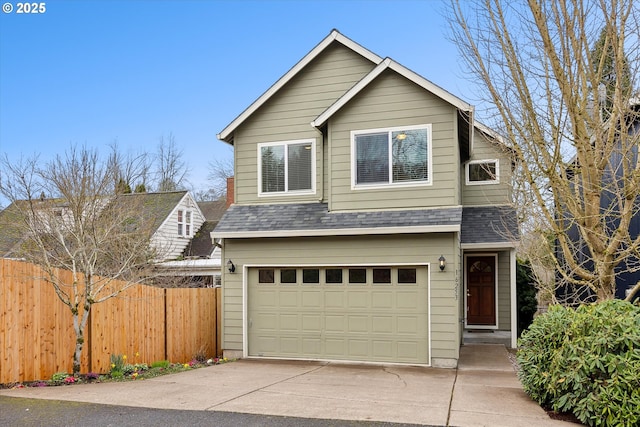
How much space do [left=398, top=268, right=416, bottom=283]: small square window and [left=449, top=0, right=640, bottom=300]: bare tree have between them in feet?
11.8

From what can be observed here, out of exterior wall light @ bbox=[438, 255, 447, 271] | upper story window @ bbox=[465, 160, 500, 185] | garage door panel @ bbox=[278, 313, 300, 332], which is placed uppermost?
upper story window @ bbox=[465, 160, 500, 185]

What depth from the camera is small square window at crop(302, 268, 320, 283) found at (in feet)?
36.3

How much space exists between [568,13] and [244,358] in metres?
9.13

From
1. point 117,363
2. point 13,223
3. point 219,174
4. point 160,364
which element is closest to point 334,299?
point 160,364

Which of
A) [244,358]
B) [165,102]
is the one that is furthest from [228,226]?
[165,102]

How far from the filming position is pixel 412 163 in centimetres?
1052

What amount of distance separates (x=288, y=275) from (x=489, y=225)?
5471 mm

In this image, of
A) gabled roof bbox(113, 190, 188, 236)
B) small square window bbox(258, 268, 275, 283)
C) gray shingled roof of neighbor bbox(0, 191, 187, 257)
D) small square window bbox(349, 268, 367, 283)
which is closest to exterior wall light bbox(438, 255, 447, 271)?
small square window bbox(349, 268, 367, 283)

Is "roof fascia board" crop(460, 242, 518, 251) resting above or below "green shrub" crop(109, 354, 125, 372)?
above

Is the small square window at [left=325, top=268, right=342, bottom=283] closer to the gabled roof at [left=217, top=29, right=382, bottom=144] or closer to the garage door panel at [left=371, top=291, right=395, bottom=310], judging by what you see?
the garage door panel at [left=371, top=291, right=395, bottom=310]

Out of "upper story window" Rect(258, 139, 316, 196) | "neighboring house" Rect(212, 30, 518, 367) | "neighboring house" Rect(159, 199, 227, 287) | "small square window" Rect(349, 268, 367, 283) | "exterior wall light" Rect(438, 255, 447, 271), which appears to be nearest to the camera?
"exterior wall light" Rect(438, 255, 447, 271)

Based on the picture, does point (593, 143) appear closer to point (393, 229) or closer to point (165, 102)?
point (393, 229)

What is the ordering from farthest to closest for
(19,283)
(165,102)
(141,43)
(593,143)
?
(165,102) < (141,43) < (19,283) < (593,143)

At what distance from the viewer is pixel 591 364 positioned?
5852 millimetres
